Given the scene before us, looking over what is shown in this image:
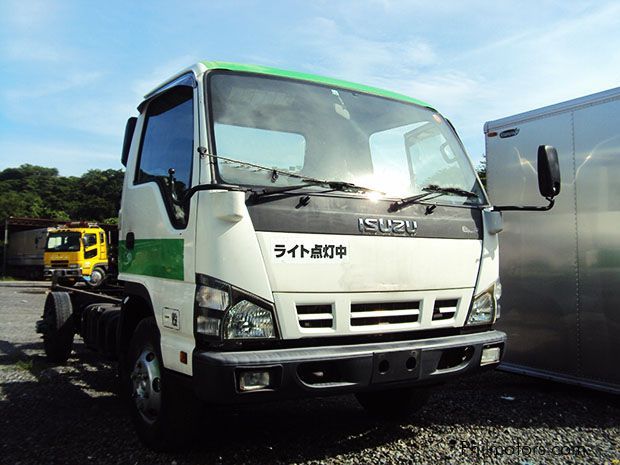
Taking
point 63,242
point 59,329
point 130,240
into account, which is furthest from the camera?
point 63,242

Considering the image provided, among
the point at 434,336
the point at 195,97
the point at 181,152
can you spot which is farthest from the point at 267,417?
the point at 195,97

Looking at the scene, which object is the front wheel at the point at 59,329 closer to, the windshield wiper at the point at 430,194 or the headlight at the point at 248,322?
the headlight at the point at 248,322

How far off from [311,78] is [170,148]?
112 centimetres

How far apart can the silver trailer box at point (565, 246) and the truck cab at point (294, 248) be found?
177 cm

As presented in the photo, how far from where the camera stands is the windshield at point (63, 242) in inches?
960

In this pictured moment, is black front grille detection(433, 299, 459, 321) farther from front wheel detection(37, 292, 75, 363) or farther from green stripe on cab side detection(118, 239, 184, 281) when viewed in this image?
front wheel detection(37, 292, 75, 363)

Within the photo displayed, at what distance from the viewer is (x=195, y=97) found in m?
3.49

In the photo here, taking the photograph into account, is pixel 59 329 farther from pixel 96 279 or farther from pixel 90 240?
pixel 90 240

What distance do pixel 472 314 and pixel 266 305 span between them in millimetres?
1588

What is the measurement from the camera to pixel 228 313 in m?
2.98

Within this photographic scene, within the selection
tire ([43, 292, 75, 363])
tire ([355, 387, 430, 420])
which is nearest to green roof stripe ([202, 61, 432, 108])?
tire ([355, 387, 430, 420])

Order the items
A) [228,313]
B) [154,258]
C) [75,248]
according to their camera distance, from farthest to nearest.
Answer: [75,248], [154,258], [228,313]

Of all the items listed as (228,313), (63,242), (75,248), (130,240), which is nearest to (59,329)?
(130,240)

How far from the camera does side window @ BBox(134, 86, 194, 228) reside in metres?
3.49
